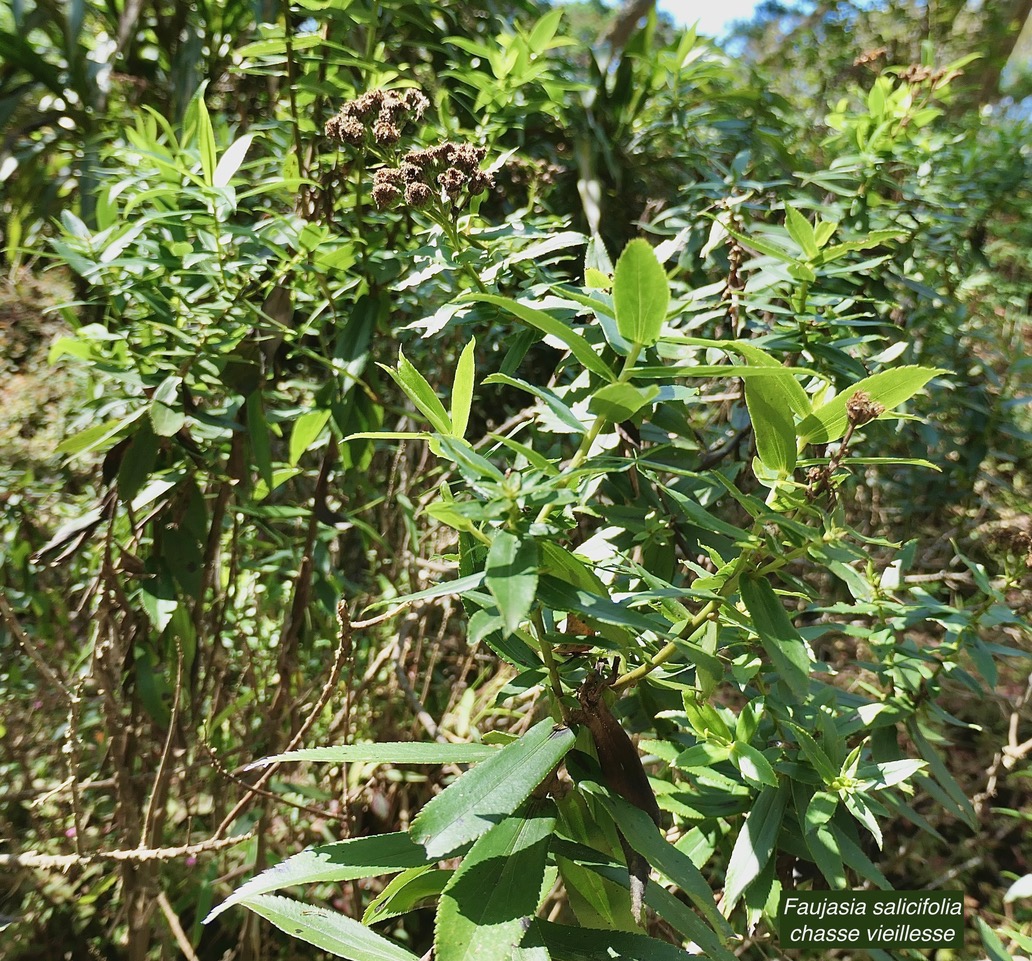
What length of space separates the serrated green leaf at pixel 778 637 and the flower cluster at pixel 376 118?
557 mm

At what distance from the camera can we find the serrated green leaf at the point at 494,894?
0.48m

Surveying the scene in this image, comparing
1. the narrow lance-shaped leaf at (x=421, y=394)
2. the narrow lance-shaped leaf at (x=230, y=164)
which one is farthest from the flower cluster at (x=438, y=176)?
the narrow lance-shaped leaf at (x=230, y=164)

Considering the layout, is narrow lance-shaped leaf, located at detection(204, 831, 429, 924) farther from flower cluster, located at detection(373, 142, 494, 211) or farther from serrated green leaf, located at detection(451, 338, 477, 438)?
flower cluster, located at detection(373, 142, 494, 211)

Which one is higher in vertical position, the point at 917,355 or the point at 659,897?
the point at 917,355

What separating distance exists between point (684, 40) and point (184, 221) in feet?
3.43

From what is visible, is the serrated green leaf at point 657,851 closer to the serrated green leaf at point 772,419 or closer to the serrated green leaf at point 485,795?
the serrated green leaf at point 485,795

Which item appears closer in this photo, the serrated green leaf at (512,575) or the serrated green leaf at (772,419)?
the serrated green leaf at (512,575)

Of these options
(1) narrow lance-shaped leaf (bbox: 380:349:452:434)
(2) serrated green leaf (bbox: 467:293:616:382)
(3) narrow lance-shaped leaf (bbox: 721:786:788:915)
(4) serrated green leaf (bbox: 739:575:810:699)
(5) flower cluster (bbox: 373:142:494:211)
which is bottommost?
(3) narrow lance-shaped leaf (bbox: 721:786:788:915)

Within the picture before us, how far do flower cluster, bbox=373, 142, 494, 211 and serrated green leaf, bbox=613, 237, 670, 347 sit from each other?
0.27m

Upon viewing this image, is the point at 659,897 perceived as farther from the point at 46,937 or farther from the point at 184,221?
the point at 46,937

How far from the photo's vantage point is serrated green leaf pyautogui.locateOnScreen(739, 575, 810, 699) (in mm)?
535

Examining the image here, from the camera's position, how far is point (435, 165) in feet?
2.44

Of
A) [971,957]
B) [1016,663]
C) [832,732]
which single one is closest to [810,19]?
[1016,663]

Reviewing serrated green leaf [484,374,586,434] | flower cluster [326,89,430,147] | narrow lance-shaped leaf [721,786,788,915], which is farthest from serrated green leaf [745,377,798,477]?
flower cluster [326,89,430,147]
